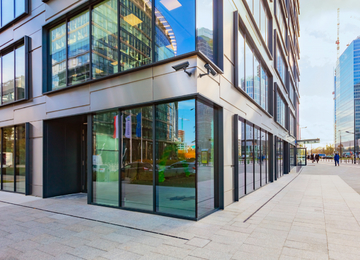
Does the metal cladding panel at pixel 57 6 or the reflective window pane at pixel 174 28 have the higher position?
the metal cladding panel at pixel 57 6

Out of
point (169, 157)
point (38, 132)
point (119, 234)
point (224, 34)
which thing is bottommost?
point (119, 234)

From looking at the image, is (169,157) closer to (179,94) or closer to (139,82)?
(179,94)

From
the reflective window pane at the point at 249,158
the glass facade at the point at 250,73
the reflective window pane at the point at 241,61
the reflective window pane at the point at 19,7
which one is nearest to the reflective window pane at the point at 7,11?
the reflective window pane at the point at 19,7

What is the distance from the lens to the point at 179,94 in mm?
7184

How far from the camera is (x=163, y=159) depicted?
7754 mm

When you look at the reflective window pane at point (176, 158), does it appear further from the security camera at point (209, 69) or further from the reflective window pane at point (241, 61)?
the reflective window pane at point (241, 61)

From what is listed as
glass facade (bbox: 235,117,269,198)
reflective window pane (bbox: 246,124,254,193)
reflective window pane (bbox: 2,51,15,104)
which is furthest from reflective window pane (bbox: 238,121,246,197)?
reflective window pane (bbox: 2,51,15,104)

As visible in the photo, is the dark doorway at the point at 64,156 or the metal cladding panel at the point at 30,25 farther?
the metal cladding panel at the point at 30,25

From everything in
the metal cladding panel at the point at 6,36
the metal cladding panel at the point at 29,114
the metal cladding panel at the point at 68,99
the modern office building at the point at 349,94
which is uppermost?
the modern office building at the point at 349,94

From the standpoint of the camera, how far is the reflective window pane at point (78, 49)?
32.9ft

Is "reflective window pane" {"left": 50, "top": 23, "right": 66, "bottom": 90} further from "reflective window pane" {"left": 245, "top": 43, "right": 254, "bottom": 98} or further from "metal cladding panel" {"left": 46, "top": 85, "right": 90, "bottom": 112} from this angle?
"reflective window pane" {"left": 245, "top": 43, "right": 254, "bottom": 98}

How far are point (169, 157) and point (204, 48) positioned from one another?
3.51 meters

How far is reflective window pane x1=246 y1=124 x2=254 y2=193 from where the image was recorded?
11500 mm

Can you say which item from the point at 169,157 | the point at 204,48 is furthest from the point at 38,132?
the point at 204,48
